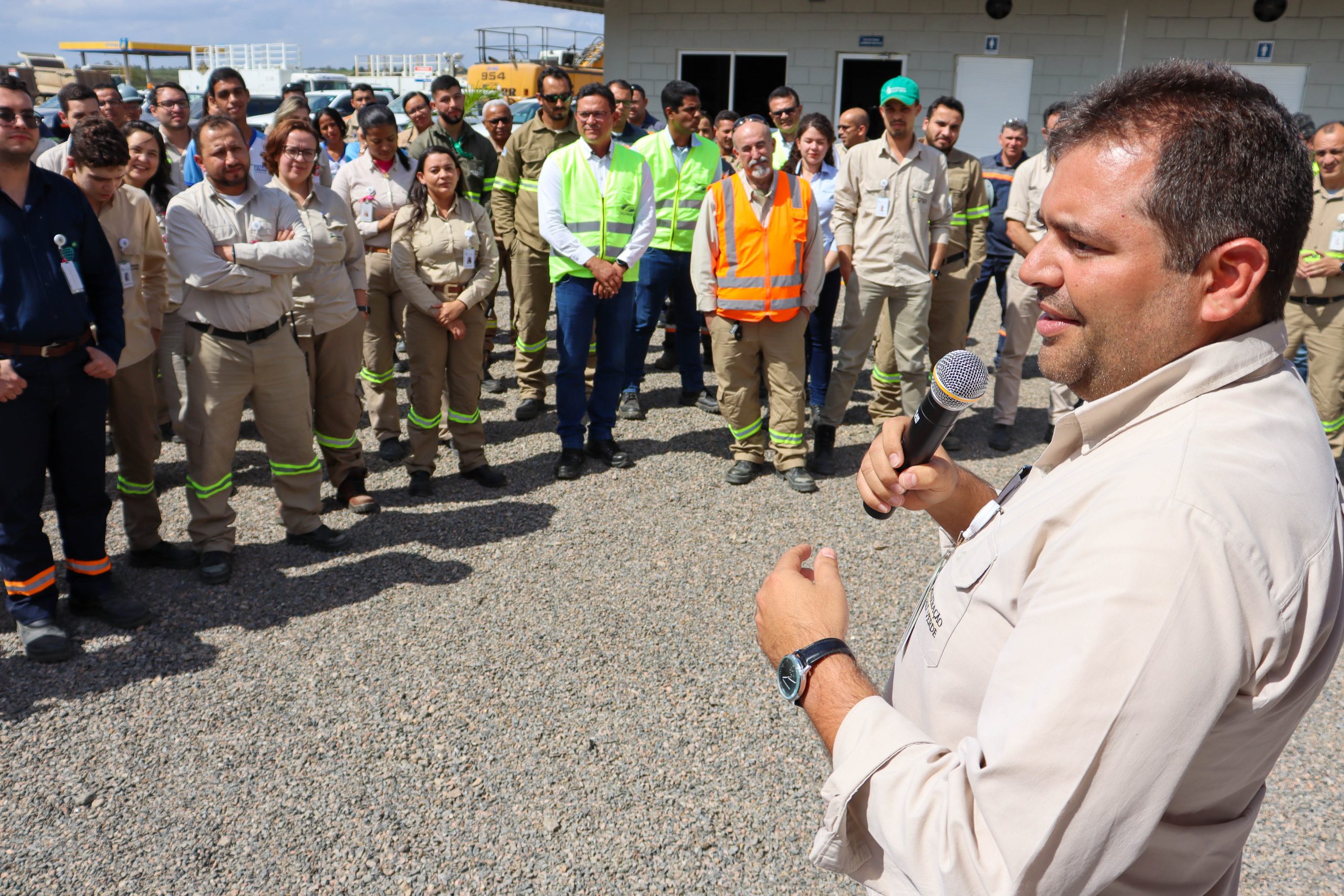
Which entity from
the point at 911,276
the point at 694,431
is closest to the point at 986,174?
the point at 911,276

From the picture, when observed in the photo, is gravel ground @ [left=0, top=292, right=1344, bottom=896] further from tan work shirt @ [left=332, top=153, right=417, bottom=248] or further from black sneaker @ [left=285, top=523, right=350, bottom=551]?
tan work shirt @ [left=332, top=153, right=417, bottom=248]

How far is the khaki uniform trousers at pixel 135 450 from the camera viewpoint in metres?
4.56

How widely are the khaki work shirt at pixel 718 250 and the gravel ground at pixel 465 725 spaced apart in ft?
4.63

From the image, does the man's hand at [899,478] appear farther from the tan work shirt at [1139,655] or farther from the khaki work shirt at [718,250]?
the khaki work shirt at [718,250]

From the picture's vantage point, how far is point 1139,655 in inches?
34.3

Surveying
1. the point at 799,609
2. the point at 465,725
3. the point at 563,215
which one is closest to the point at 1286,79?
the point at 563,215

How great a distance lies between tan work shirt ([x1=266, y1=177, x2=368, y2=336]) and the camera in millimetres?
5047

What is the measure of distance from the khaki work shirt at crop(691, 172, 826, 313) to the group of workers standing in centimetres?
2

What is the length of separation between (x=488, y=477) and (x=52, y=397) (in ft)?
8.08

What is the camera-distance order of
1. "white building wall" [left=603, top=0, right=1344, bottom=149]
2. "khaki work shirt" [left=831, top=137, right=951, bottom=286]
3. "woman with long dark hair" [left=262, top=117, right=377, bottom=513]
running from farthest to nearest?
"white building wall" [left=603, top=0, right=1344, bottom=149] → "khaki work shirt" [left=831, top=137, right=951, bottom=286] → "woman with long dark hair" [left=262, top=117, right=377, bottom=513]

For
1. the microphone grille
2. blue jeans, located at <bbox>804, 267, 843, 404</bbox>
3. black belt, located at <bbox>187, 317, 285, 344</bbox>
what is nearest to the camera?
the microphone grille

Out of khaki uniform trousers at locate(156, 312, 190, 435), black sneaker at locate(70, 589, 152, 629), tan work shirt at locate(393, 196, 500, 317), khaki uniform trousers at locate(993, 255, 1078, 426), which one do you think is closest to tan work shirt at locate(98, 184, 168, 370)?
khaki uniform trousers at locate(156, 312, 190, 435)

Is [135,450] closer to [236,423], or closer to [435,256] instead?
[236,423]

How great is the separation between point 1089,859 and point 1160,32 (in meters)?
17.1
